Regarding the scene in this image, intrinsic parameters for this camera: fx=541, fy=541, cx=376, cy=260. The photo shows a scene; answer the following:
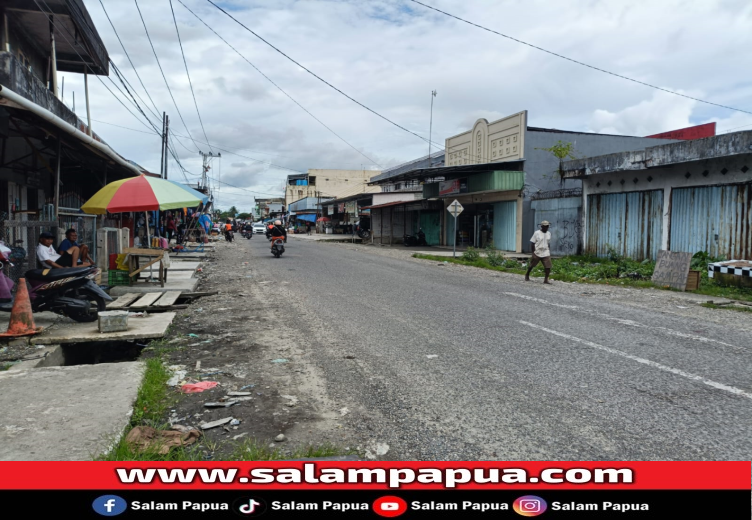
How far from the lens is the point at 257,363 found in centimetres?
584

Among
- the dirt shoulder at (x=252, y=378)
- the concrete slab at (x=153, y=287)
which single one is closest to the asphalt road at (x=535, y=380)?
the dirt shoulder at (x=252, y=378)

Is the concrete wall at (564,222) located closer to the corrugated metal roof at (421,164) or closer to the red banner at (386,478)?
the corrugated metal roof at (421,164)

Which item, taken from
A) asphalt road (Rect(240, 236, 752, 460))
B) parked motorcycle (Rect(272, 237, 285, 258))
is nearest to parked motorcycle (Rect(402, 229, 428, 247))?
parked motorcycle (Rect(272, 237, 285, 258))

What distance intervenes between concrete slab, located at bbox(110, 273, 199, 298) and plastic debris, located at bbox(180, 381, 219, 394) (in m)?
6.79

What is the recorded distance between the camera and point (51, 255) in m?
9.13

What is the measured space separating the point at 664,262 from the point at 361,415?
12.4m

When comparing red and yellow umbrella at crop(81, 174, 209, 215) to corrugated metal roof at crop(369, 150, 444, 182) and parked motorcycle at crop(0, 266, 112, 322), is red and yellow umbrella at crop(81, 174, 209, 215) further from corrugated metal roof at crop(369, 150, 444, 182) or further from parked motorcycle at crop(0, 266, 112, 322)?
corrugated metal roof at crop(369, 150, 444, 182)

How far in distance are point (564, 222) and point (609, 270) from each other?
25.7ft

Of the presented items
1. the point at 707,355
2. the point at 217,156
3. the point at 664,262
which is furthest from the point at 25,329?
the point at 217,156

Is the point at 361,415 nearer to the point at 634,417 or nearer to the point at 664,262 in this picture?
the point at 634,417

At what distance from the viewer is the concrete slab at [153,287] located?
11.5m
